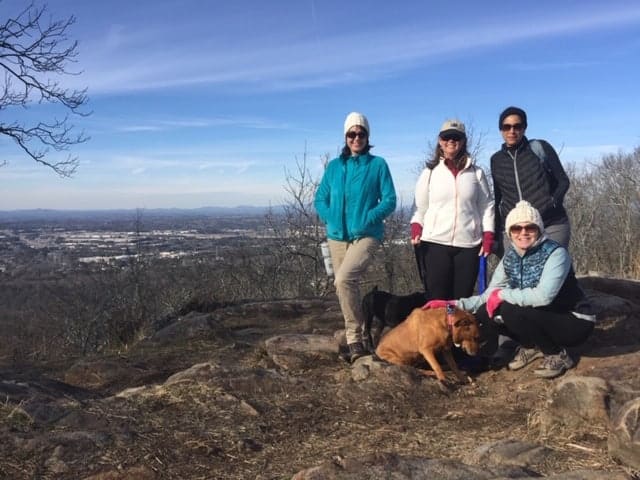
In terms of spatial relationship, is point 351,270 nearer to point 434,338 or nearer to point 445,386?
point 434,338

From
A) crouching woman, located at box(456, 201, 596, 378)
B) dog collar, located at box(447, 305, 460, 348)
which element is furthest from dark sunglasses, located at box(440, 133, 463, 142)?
dog collar, located at box(447, 305, 460, 348)

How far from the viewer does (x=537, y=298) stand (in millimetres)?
4590

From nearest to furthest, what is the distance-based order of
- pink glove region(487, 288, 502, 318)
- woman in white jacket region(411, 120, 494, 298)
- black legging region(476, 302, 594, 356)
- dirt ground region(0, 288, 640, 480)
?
dirt ground region(0, 288, 640, 480)
black legging region(476, 302, 594, 356)
pink glove region(487, 288, 502, 318)
woman in white jacket region(411, 120, 494, 298)

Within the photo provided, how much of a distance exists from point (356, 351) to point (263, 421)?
5.01ft

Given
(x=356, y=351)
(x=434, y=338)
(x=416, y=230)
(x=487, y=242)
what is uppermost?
(x=416, y=230)

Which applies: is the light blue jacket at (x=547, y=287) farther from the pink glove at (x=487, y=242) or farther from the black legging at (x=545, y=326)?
the pink glove at (x=487, y=242)

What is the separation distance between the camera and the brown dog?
193 inches

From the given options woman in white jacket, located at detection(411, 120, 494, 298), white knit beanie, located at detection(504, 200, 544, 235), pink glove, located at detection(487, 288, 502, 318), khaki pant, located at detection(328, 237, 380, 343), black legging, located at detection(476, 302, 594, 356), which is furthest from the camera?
khaki pant, located at detection(328, 237, 380, 343)

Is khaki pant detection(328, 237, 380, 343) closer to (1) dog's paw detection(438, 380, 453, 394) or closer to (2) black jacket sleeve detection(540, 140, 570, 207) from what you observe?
(1) dog's paw detection(438, 380, 453, 394)

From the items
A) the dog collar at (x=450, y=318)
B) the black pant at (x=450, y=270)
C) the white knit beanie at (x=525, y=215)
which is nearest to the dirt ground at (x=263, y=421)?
the dog collar at (x=450, y=318)

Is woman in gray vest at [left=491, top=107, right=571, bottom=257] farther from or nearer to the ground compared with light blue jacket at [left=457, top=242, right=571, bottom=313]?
farther from the ground

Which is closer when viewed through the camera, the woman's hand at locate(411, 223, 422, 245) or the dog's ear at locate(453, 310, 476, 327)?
the dog's ear at locate(453, 310, 476, 327)

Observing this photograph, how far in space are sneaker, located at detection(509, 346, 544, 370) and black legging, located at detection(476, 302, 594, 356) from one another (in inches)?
8.8

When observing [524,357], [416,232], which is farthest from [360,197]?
[524,357]
